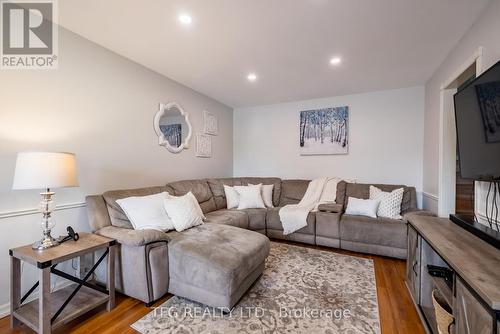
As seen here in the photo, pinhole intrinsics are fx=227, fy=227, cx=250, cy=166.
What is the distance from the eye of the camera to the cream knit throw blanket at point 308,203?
10.6 ft

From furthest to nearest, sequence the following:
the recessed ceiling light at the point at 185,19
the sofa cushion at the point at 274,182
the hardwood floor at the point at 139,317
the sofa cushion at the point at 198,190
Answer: the sofa cushion at the point at 274,182
the sofa cushion at the point at 198,190
the recessed ceiling light at the point at 185,19
the hardwood floor at the point at 139,317

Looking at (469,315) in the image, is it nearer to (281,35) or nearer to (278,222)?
(281,35)

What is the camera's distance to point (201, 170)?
3902 millimetres

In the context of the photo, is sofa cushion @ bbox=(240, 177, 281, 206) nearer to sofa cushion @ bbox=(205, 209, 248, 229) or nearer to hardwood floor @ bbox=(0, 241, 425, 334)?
sofa cushion @ bbox=(205, 209, 248, 229)

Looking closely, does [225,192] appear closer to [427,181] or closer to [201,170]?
[201,170]

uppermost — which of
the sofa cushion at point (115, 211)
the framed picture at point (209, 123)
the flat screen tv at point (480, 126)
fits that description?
the framed picture at point (209, 123)

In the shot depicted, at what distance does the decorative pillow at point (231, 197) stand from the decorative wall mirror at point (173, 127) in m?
0.97

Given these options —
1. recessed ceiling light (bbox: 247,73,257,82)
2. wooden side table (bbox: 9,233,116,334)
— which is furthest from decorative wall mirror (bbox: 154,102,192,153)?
wooden side table (bbox: 9,233,116,334)

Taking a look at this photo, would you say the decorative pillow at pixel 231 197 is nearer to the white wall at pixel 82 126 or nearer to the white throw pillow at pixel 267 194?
the white throw pillow at pixel 267 194

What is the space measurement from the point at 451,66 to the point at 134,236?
347 centimetres

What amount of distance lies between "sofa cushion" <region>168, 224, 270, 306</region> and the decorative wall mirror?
4.89 feet

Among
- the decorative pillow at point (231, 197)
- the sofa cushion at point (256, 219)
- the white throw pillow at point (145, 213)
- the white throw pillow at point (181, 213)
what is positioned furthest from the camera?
the decorative pillow at point (231, 197)

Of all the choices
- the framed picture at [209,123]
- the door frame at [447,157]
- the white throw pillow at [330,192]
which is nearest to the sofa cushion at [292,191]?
the white throw pillow at [330,192]

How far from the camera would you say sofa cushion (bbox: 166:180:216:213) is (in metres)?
2.99
